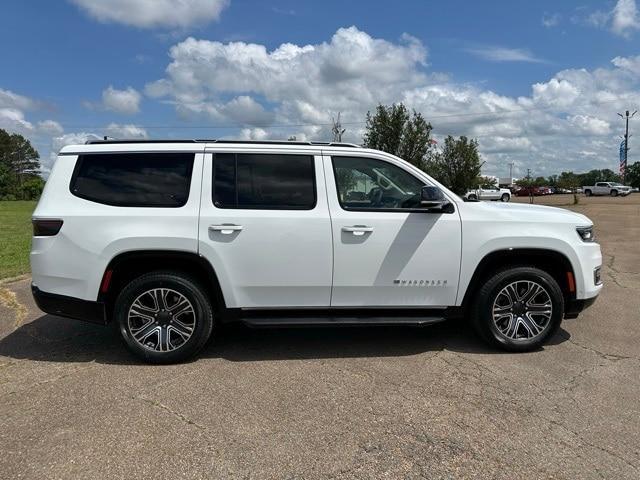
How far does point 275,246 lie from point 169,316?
1137 millimetres

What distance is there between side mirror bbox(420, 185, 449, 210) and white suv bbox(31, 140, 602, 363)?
20 mm

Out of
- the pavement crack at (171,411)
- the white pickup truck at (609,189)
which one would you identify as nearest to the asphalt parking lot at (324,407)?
the pavement crack at (171,411)

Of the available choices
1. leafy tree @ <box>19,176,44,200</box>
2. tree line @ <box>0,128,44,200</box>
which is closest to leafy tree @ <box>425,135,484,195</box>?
leafy tree @ <box>19,176,44,200</box>

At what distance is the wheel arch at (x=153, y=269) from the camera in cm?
446

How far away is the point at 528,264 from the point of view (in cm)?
493

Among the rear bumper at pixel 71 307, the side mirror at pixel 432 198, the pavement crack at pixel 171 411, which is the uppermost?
the side mirror at pixel 432 198

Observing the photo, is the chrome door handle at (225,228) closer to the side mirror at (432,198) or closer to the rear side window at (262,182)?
the rear side window at (262,182)

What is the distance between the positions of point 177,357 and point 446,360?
244cm

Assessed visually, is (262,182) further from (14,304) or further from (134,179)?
(14,304)

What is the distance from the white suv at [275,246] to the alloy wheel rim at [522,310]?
0.01 metres

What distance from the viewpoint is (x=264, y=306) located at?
4.65 m

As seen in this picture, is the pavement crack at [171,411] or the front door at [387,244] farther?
the front door at [387,244]

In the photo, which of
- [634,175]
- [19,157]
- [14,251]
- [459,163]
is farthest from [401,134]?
[19,157]

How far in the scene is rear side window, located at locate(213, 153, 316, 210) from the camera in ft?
15.0
